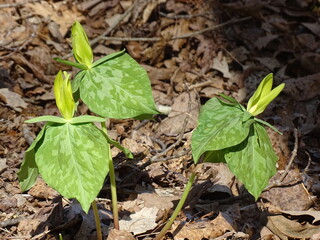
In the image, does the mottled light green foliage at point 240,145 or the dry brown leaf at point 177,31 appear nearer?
the mottled light green foliage at point 240,145

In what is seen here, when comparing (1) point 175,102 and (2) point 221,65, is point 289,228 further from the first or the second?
(2) point 221,65

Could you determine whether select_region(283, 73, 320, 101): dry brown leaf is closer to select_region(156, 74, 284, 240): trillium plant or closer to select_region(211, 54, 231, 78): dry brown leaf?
select_region(211, 54, 231, 78): dry brown leaf

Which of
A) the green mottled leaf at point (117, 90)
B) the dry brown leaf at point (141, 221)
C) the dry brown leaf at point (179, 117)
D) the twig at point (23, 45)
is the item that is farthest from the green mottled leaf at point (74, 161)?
the twig at point (23, 45)

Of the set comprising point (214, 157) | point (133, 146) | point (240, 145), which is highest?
point (240, 145)

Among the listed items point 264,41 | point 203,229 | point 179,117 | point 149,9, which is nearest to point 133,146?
point 179,117

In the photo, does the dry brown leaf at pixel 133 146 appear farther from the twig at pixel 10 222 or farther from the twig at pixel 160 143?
the twig at pixel 10 222

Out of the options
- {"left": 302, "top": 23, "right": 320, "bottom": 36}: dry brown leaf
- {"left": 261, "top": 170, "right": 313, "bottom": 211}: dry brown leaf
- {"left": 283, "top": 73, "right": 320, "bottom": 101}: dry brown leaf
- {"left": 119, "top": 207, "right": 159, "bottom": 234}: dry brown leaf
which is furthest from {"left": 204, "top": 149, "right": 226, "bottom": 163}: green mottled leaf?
{"left": 302, "top": 23, "right": 320, "bottom": 36}: dry brown leaf
